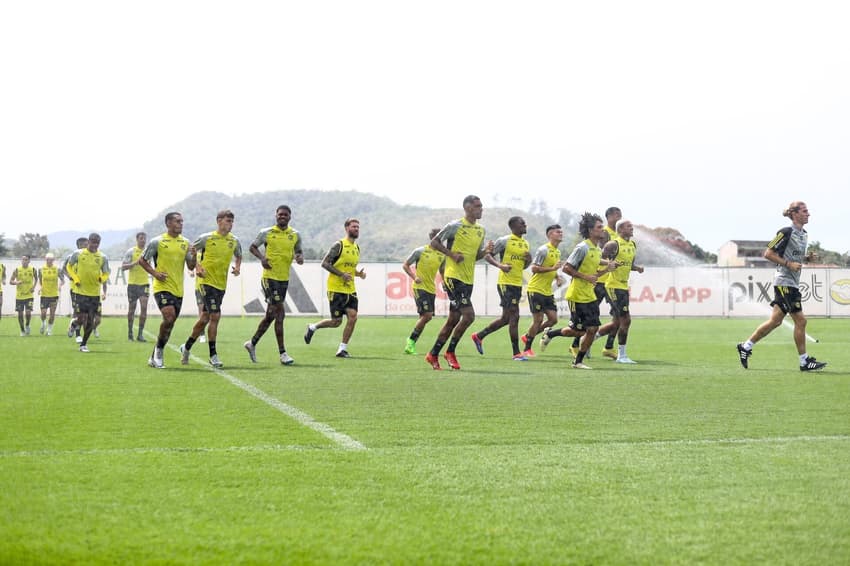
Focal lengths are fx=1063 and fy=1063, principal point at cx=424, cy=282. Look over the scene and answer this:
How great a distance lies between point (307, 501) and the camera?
213 inches

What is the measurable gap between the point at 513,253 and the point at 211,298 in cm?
520

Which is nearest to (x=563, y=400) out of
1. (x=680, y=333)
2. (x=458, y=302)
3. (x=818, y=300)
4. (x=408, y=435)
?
(x=408, y=435)

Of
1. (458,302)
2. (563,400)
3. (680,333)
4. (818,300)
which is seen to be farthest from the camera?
(818,300)

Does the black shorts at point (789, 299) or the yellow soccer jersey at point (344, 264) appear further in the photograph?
the yellow soccer jersey at point (344, 264)

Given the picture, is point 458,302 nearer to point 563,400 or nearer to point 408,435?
point 563,400

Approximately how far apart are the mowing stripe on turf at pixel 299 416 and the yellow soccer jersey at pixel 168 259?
1778 mm

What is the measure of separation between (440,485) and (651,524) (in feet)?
4.37

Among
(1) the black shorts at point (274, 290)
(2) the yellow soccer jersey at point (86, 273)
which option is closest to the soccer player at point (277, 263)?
(1) the black shorts at point (274, 290)

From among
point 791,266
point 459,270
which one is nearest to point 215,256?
point 459,270

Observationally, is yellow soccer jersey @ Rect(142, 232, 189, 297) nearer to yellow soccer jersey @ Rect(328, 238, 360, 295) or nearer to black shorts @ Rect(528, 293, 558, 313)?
yellow soccer jersey @ Rect(328, 238, 360, 295)

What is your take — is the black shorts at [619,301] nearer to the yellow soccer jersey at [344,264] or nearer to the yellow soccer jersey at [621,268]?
the yellow soccer jersey at [621,268]

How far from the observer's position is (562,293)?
42.2 meters

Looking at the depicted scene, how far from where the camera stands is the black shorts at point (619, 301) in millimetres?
16656

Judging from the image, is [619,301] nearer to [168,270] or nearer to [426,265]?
[426,265]
